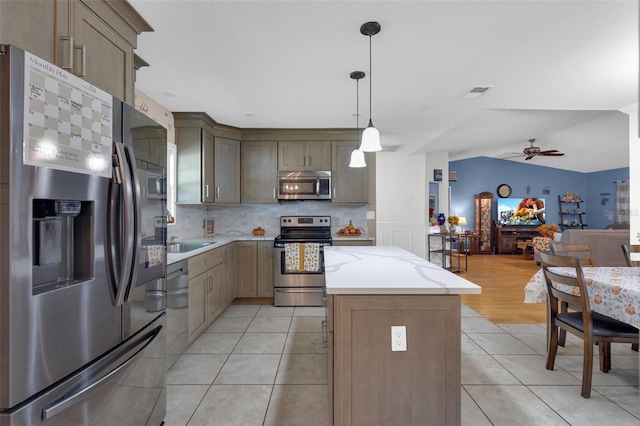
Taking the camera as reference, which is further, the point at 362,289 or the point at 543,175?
the point at 543,175

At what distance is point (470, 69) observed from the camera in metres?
2.51

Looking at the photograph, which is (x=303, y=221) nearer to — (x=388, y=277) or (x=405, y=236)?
(x=388, y=277)

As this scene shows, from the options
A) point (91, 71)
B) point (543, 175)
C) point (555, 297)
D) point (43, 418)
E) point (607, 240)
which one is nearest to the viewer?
point (43, 418)

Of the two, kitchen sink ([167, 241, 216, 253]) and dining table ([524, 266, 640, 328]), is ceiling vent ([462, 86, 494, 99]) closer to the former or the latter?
dining table ([524, 266, 640, 328])

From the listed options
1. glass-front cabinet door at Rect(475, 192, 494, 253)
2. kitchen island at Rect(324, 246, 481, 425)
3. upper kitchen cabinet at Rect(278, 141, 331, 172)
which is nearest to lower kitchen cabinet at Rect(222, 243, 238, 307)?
upper kitchen cabinet at Rect(278, 141, 331, 172)

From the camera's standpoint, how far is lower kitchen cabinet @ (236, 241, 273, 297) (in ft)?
13.0

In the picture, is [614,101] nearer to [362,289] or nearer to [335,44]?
[335,44]

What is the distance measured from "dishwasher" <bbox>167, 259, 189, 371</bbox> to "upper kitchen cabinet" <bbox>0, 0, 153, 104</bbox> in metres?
1.28

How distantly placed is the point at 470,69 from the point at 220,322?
3.42 m

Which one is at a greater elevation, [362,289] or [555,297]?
[362,289]

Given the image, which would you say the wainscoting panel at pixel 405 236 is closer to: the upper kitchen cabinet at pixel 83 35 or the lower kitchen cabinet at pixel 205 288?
the lower kitchen cabinet at pixel 205 288

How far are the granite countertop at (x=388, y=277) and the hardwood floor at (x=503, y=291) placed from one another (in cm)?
215

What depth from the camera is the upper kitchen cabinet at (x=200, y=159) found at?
3.65 metres

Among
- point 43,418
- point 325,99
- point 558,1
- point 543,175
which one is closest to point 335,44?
point 325,99
